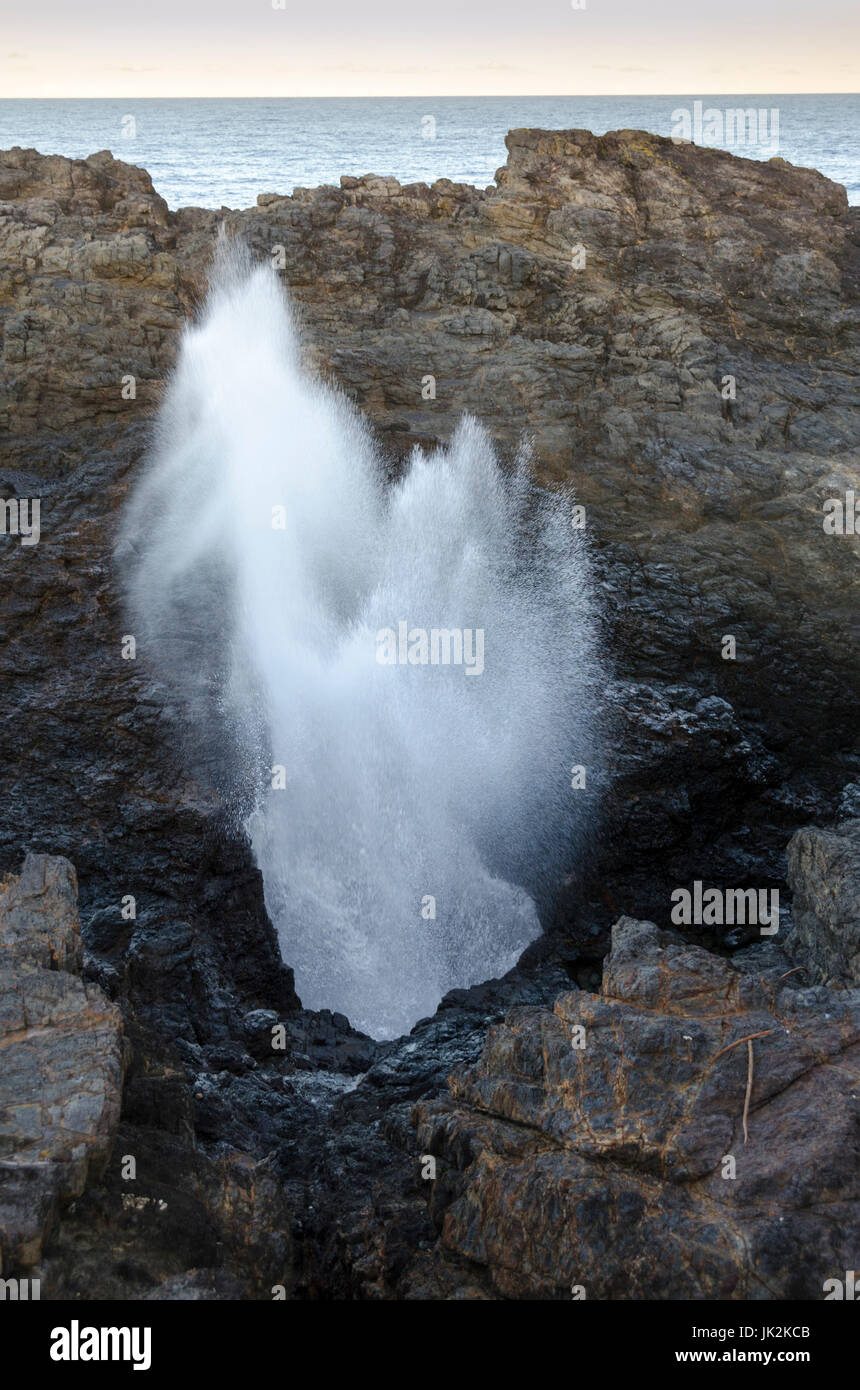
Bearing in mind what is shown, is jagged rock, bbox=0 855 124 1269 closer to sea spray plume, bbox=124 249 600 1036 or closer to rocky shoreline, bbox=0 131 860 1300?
rocky shoreline, bbox=0 131 860 1300

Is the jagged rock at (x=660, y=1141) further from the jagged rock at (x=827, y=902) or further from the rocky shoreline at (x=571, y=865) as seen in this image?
the jagged rock at (x=827, y=902)

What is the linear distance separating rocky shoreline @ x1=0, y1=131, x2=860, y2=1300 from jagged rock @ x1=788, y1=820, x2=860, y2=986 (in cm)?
5

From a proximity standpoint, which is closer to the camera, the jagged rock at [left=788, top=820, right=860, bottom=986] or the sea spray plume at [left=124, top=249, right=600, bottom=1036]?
the jagged rock at [left=788, top=820, right=860, bottom=986]

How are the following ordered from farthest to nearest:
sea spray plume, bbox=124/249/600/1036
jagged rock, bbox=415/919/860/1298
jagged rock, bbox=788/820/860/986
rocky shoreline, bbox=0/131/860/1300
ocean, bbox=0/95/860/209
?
ocean, bbox=0/95/860/209 < sea spray plume, bbox=124/249/600/1036 < jagged rock, bbox=788/820/860/986 < rocky shoreline, bbox=0/131/860/1300 < jagged rock, bbox=415/919/860/1298

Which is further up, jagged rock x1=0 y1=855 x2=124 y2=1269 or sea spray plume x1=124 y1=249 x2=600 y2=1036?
sea spray plume x1=124 y1=249 x2=600 y2=1036

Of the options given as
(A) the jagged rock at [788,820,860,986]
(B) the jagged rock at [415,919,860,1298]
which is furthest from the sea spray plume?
(B) the jagged rock at [415,919,860,1298]

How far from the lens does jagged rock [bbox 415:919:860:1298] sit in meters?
6.96

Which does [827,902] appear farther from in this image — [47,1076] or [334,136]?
[334,136]

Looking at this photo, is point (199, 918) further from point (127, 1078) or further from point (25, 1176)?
point (25, 1176)

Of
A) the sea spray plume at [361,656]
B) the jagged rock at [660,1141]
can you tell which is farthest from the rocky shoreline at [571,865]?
the sea spray plume at [361,656]

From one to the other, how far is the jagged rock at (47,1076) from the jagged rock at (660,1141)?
2530 millimetres

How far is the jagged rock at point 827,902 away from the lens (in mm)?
9719

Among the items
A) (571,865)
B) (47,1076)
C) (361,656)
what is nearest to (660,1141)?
(47,1076)

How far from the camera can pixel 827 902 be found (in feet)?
33.8
